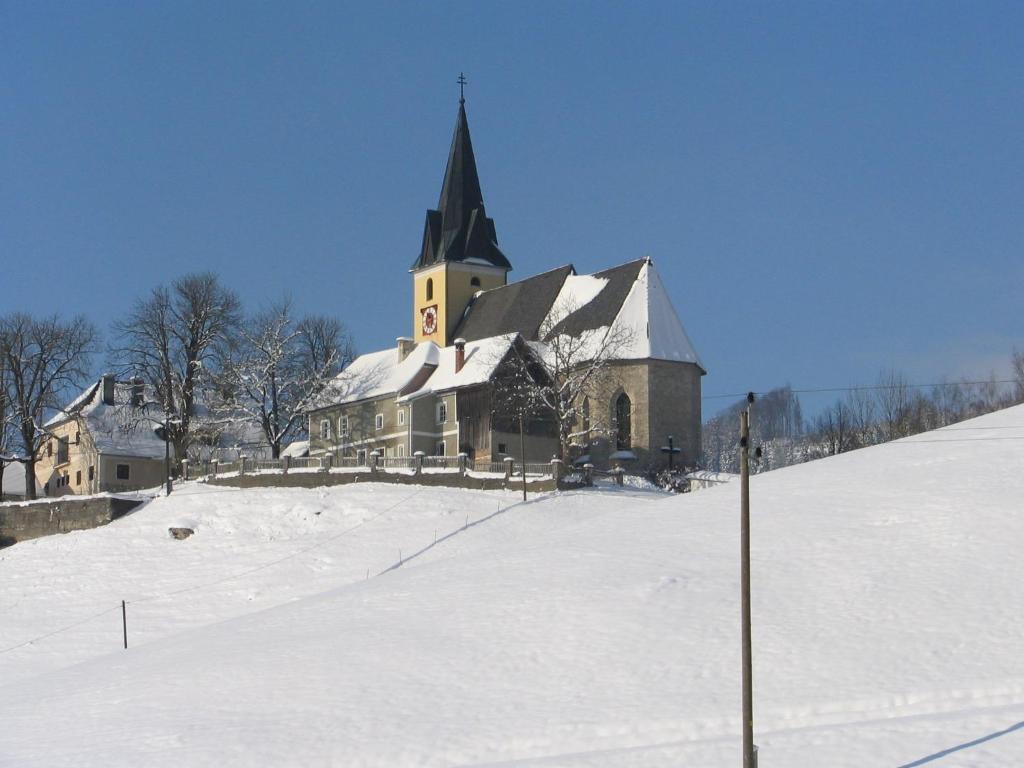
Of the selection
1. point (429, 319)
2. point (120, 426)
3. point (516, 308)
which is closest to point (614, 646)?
point (516, 308)

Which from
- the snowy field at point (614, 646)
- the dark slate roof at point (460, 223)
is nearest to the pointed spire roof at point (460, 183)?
the dark slate roof at point (460, 223)

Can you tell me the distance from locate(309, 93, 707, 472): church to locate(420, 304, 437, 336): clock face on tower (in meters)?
4.68

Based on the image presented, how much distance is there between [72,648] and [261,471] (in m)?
20.5

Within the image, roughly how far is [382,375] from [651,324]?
14737 mm

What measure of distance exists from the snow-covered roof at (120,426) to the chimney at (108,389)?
0.75 feet

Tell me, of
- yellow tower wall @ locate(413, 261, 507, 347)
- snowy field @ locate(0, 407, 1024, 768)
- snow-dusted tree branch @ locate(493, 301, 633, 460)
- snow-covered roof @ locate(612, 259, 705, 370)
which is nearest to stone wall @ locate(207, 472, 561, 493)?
snow-dusted tree branch @ locate(493, 301, 633, 460)

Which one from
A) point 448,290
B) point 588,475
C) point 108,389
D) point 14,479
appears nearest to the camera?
point 588,475

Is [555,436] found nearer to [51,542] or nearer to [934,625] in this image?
[51,542]

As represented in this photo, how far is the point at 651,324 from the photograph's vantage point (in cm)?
6775

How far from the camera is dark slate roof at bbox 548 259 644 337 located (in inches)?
2717

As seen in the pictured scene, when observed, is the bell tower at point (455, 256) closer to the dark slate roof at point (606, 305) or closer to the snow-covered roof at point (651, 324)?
the dark slate roof at point (606, 305)

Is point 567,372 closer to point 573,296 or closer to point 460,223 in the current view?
point 573,296

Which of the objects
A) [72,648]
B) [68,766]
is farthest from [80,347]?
[68,766]

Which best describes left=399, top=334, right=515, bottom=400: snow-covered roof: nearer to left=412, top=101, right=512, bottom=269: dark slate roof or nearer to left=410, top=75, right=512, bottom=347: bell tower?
left=410, top=75, right=512, bottom=347: bell tower
